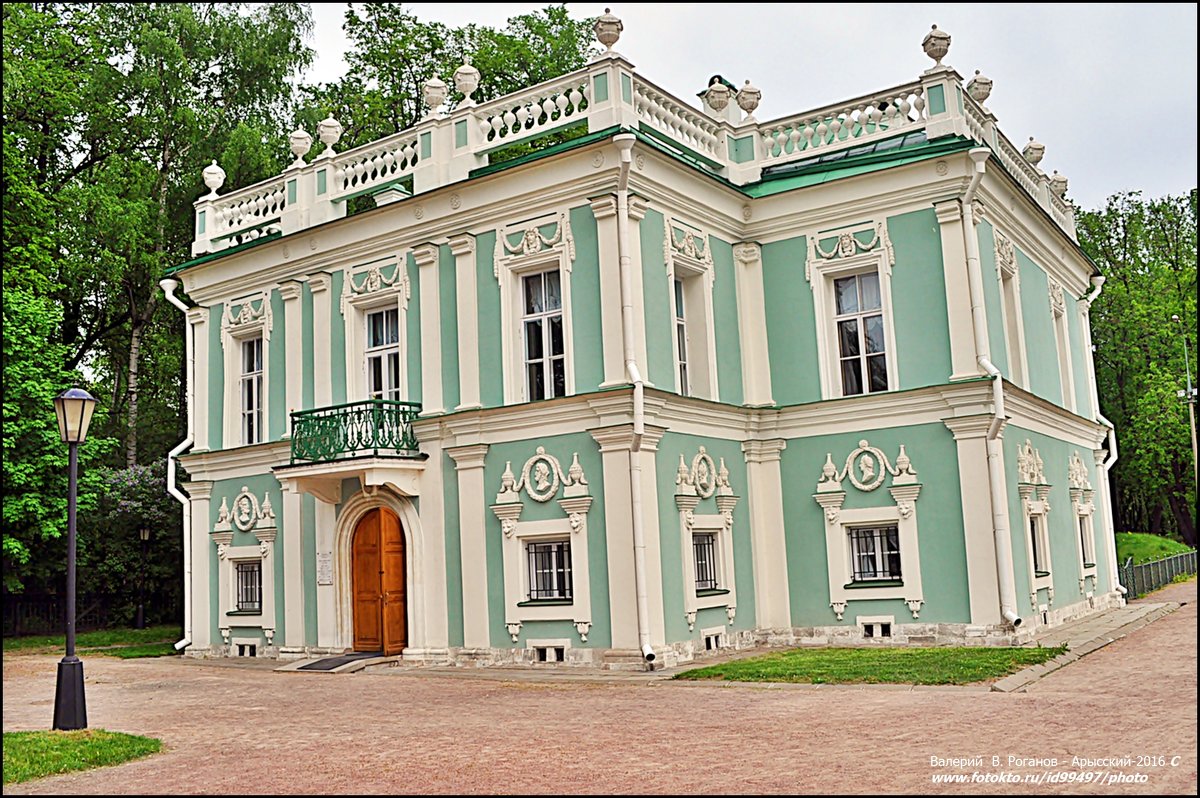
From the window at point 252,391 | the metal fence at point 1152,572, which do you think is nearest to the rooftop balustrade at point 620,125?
the window at point 252,391

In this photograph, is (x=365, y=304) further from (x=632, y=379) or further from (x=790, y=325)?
(x=790, y=325)

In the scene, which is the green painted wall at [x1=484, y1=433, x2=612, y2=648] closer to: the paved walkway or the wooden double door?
the paved walkway

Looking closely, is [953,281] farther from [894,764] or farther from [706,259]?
[894,764]

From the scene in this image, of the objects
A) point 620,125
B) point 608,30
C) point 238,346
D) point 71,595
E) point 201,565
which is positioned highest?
point 608,30

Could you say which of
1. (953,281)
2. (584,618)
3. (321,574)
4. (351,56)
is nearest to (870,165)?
(953,281)

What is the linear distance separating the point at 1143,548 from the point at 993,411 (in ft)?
61.8

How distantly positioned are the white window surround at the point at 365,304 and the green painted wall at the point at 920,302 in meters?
7.75

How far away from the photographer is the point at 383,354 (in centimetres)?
1886

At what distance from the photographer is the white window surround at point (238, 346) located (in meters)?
20.4

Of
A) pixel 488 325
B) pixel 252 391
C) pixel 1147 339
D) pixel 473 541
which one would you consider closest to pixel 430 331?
pixel 488 325

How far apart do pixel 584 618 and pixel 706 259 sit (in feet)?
19.3

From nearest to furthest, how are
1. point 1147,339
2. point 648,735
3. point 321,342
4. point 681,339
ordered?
point 648,735 < point 681,339 < point 321,342 < point 1147,339

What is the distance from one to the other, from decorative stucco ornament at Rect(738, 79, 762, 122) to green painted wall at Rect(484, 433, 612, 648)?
682 cm

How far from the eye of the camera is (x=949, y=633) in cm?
1612
